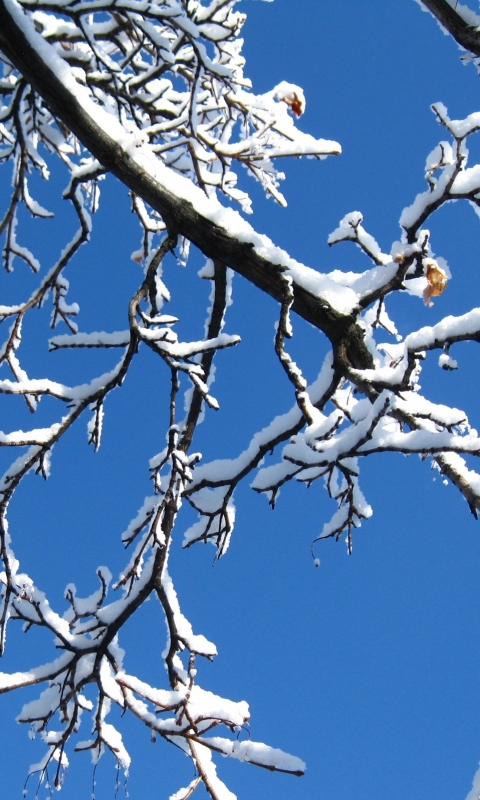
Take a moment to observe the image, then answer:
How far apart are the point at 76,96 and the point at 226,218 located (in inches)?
33.2

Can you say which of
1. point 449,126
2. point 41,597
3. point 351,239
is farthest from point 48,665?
point 449,126

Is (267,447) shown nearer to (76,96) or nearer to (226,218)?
(226,218)

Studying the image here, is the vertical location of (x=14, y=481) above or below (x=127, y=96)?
below

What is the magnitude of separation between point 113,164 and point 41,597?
1.91 meters

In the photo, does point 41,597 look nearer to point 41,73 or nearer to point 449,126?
point 41,73

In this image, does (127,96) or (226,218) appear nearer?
(226,218)

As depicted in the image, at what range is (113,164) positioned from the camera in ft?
8.07

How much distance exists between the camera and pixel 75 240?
298 cm

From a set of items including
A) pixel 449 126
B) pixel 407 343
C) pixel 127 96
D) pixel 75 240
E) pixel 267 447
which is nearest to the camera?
pixel 407 343

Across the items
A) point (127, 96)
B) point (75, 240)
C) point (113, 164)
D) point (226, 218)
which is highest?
point (127, 96)

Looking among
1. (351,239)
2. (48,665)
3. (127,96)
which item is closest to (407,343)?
(351,239)

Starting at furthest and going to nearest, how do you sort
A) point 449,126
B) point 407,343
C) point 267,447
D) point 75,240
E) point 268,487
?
point 75,240, point 267,447, point 449,126, point 268,487, point 407,343

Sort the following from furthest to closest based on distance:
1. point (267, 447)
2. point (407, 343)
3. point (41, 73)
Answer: point (41, 73) < point (267, 447) < point (407, 343)

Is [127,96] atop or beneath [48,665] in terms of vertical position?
atop
